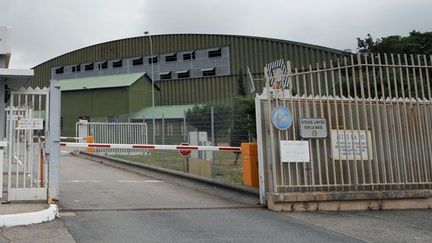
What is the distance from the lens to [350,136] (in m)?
9.73

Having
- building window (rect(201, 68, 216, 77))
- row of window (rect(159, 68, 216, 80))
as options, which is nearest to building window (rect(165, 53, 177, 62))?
row of window (rect(159, 68, 216, 80))

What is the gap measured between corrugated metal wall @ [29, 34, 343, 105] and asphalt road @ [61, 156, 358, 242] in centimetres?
4181

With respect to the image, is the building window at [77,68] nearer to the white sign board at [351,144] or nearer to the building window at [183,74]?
the building window at [183,74]

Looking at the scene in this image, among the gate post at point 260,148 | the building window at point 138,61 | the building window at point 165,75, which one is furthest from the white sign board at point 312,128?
the building window at point 138,61

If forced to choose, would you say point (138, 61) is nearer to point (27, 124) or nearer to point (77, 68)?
point (77, 68)

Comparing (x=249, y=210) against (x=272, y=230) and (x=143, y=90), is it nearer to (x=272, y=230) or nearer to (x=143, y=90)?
(x=272, y=230)

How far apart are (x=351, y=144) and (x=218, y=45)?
48376mm

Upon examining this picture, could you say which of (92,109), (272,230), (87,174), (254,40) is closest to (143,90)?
(92,109)

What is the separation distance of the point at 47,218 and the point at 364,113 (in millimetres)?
6532

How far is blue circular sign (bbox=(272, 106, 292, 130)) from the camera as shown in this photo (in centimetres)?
934

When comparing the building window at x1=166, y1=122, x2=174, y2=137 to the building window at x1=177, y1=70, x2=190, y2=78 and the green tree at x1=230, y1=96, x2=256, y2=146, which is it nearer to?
the green tree at x1=230, y1=96, x2=256, y2=146

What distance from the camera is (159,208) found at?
30.6 feet

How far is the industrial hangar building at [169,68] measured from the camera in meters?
51.2

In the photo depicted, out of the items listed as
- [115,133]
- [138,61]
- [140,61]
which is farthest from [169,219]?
[138,61]
